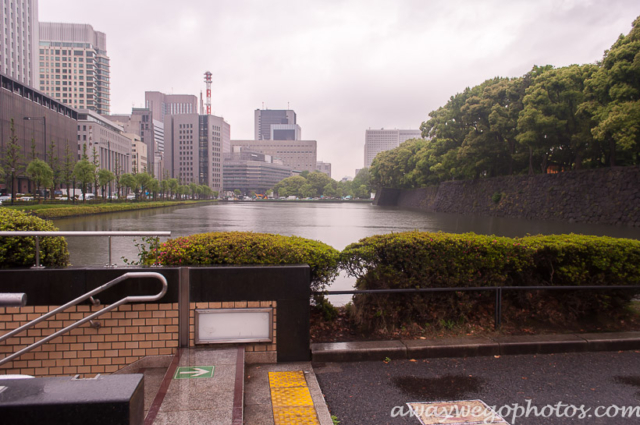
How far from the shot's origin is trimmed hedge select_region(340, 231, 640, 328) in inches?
182

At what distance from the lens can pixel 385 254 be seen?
15.4 ft

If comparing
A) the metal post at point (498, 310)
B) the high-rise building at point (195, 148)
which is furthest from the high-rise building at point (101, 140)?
the metal post at point (498, 310)

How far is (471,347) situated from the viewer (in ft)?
14.1

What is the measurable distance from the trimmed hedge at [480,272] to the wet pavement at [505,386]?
2.24 feet

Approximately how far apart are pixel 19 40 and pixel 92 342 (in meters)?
115

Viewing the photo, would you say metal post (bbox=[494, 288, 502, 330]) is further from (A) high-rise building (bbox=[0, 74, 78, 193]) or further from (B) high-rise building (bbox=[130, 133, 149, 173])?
(B) high-rise building (bbox=[130, 133, 149, 173])

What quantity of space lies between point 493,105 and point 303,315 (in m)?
35.5

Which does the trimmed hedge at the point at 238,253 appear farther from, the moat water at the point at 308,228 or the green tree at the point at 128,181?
the green tree at the point at 128,181

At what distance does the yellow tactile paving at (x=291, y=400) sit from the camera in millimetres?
3029

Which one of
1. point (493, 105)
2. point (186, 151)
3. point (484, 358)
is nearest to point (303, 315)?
point (484, 358)

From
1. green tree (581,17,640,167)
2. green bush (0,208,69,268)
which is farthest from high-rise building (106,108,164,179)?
green bush (0,208,69,268)

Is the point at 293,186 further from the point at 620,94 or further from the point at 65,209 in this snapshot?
the point at 620,94

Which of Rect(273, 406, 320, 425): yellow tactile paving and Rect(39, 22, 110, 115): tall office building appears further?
Rect(39, 22, 110, 115): tall office building

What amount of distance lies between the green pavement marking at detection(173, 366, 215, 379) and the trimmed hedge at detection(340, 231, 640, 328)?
1.91m
